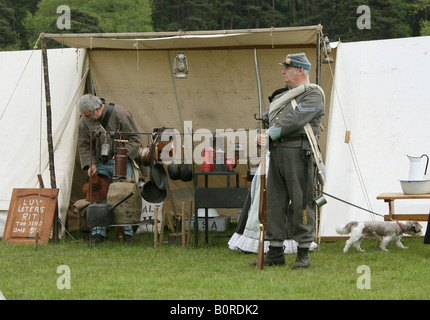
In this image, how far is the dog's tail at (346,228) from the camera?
549 cm

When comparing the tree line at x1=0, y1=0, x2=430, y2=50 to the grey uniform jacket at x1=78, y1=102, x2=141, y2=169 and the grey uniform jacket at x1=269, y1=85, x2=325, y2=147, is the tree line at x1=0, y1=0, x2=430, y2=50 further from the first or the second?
the grey uniform jacket at x1=269, y1=85, x2=325, y2=147

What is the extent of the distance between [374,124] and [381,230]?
4.36 feet

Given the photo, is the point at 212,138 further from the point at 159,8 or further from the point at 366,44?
the point at 159,8

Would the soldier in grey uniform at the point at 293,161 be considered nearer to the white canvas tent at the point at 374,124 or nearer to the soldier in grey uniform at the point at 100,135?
the white canvas tent at the point at 374,124

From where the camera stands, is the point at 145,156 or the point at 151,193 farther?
the point at 145,156

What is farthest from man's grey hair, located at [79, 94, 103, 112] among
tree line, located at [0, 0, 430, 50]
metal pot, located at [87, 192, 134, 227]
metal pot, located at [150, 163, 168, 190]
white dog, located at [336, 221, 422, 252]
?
tree line, located at [0, 0, 430, 50]

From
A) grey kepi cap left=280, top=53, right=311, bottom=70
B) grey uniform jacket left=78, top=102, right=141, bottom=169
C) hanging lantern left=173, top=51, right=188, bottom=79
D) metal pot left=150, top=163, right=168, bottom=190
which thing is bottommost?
metal pot left=150, top=163, right=168, bottom=190

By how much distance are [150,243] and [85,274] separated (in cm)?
168

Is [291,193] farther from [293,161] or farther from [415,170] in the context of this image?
[415,170]

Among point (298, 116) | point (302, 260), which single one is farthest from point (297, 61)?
point (302, 260)

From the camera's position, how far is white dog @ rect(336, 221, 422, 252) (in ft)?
17.7

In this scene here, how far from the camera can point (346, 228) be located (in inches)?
217

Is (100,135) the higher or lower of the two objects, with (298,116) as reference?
lower

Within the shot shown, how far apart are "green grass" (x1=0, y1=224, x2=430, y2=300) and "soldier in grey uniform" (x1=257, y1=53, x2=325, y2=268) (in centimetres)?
23
